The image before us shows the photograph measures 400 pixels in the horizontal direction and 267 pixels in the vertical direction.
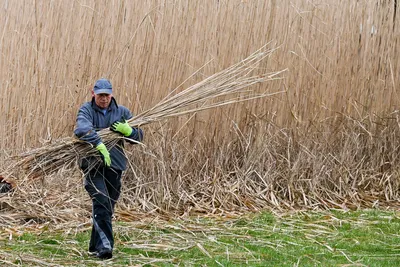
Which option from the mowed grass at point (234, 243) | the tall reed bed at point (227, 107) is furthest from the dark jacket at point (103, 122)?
the tall reed bed at point (227, 107)

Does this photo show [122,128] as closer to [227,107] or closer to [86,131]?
[86,131]

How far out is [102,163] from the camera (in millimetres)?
6215

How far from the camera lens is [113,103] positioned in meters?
6.40

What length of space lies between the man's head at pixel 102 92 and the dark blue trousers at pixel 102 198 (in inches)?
17.8

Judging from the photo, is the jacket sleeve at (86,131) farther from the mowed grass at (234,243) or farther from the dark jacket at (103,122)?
the mowed grass at (234,243)

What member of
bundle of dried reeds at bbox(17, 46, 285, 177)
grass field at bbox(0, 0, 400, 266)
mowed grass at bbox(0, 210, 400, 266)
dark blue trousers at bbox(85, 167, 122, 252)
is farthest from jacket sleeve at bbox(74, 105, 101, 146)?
grass field at bbox(0, 0, 400, 266)

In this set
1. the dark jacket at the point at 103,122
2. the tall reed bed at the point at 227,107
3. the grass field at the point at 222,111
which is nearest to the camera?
the dark jacket at the point at 103,122

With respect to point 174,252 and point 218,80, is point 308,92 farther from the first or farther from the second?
point 174,252

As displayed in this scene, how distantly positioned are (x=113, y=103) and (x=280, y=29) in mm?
3725

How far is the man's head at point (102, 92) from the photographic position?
618 centimetres

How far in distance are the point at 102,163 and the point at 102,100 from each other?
1.43 ft

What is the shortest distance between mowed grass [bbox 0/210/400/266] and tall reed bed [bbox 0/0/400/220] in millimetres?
890

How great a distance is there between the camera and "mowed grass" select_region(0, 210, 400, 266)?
246 inches

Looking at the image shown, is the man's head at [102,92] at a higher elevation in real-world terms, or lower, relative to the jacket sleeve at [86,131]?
higher
